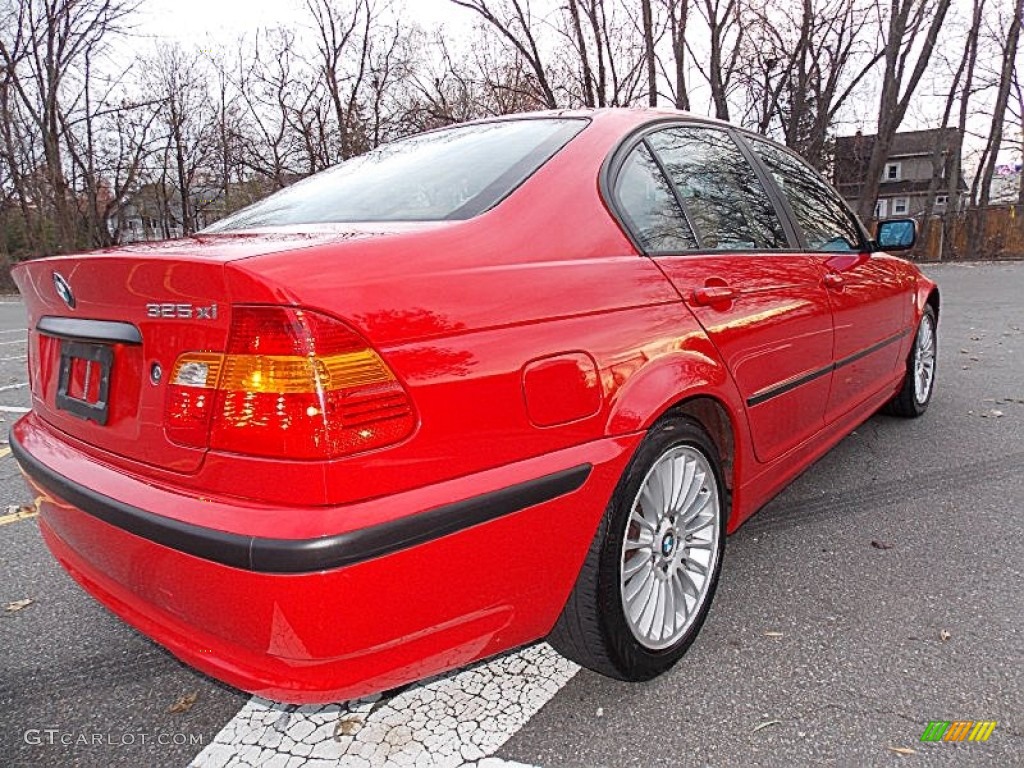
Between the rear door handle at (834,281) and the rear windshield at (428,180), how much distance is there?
1.28m

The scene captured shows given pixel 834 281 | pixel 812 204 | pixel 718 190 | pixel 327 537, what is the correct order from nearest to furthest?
1. pixel 327 537
2. pixel 718 190
3. pixel 834 281
4. pixel 812 204

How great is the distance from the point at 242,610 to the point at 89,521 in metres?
0.56

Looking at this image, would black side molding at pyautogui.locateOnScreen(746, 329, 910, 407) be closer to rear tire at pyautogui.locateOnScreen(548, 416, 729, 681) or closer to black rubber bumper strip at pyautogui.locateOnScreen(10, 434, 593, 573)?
rear tire at pyautogui.locateOnScreen(548, 416, 729, 681)

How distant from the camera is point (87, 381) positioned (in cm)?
169

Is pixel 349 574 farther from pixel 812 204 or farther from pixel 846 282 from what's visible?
pixel 812 204

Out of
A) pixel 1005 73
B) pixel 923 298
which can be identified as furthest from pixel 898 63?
pixel 923 298

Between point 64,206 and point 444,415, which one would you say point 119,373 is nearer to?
point 444,415

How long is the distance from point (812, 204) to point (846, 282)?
0.42 metres

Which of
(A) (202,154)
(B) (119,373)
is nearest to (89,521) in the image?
(B) (119,373)

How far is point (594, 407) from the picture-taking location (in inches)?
65.6

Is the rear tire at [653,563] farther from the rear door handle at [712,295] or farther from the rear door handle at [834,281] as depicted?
the rear door handle at [834,281]

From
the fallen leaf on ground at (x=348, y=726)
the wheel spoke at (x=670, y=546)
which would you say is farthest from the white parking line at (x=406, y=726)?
the wheel spoke at (x=670, y=546)

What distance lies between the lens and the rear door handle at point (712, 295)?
2.05 m

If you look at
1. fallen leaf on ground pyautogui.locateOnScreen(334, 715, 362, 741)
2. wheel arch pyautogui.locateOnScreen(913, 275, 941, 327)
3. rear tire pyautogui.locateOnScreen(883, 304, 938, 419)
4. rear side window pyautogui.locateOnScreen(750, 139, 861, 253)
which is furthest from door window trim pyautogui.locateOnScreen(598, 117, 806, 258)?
rear tire pyautogui.locateOnScreen(883, 304, 938, 419)
